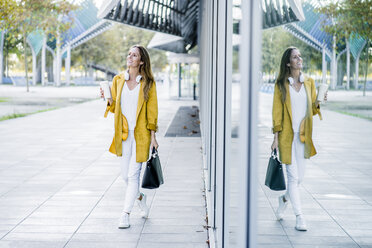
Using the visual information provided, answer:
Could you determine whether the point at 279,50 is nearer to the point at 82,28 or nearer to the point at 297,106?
the point at 297,106

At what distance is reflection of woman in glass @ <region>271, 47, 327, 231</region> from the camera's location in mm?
1208

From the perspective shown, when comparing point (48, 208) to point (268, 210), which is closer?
point (268, 210)

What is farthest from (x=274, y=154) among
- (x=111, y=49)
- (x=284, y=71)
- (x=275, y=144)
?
(x=111, y=49)

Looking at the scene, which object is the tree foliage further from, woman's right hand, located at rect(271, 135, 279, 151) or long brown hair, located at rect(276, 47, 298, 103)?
woman's right hand, located at rect(271, 135, 279, 151)

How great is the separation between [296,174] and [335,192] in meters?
0.13

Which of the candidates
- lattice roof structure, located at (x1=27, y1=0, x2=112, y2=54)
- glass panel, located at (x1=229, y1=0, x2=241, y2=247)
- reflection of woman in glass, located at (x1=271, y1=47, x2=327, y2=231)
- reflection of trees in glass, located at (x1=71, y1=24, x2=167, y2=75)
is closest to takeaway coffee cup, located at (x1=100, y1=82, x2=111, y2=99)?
glass panel, located at (x1=229, y1=0, x2=241, y2=247)

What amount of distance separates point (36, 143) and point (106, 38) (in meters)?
58.3

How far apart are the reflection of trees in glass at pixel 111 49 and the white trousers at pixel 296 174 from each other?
67145 millimetres

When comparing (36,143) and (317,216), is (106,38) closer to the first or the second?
(36,143)

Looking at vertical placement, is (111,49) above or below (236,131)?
above

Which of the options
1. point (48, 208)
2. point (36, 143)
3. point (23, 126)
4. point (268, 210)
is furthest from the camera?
point (23, 126)

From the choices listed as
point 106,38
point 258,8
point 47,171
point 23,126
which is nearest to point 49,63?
point 106,38

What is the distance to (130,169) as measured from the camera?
4.65m

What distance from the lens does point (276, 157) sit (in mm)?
1390
